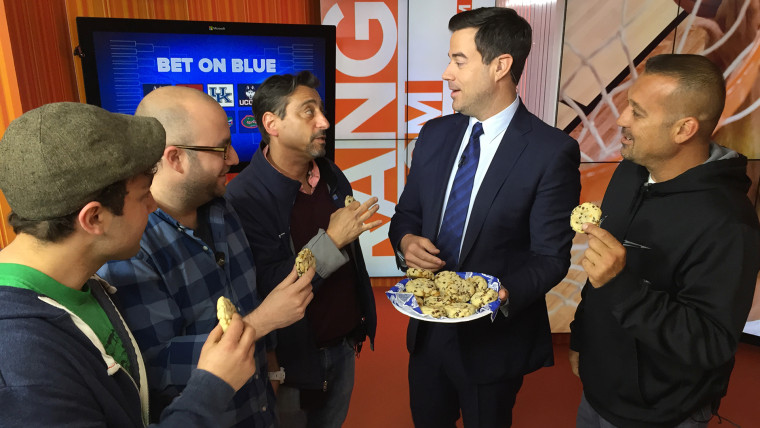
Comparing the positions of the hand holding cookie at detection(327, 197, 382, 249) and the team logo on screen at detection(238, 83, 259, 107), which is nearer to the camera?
the hand holding cookie at detection(327, 197, 382, 249)

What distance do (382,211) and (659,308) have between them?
3179mm

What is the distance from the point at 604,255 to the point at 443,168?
747 mm

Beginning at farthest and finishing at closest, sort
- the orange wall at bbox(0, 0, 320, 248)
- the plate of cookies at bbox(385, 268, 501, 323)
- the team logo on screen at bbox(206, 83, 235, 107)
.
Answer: the team logo on screen at bbox(206, 83, 235, 107) → the orange wall at bbox(0, 0, 320, 248) → the plate of cookies at bbox(385, 268, 501, 323)

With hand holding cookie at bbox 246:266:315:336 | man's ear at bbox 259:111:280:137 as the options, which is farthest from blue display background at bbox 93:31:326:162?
hand holding cookie at bbox 246:266:315:336

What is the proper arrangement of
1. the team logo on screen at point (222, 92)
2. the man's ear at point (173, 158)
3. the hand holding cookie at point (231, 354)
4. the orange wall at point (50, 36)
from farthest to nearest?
the team logo on screen at point (222, 92)
the orange wall at point (50, 36)
the man's ear at point (173, 158)
the hand holding cookie at point (231, 354)

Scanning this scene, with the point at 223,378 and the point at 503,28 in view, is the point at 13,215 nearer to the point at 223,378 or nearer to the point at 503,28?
the point at 223,378

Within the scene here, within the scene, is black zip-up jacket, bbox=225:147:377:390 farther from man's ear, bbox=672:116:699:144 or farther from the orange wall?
man's ear, bbox=672:116:699:144

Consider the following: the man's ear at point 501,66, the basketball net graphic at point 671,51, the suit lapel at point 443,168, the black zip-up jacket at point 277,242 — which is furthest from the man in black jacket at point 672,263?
the basketball net graphic at point 671,51

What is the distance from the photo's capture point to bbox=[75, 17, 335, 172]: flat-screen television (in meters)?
2.54

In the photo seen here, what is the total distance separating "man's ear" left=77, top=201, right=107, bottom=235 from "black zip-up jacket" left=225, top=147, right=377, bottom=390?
2.75 ft

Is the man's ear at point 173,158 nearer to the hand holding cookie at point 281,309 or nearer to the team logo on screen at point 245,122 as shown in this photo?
the hand holding cookie at point 281,309

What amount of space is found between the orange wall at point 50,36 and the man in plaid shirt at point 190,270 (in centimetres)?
107

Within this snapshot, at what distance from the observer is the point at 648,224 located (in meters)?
1.53

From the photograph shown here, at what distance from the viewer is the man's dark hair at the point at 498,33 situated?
5.91 feet
